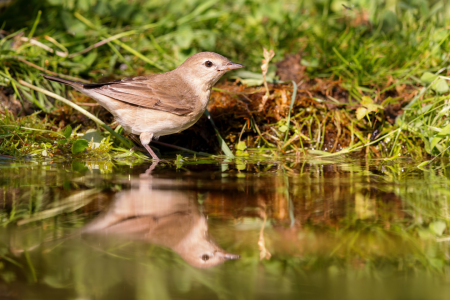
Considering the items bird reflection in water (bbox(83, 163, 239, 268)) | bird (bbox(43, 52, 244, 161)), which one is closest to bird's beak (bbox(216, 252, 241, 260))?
bird reflection in water (bbox(83, 163, 239, 268))

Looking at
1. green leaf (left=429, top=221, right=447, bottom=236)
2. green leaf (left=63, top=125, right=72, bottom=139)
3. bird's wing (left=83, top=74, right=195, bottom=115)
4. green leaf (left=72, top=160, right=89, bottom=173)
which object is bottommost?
green leaf (left=429, top=221, right=447, bottom=236)

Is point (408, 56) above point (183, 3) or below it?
below

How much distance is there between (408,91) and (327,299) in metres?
4.68

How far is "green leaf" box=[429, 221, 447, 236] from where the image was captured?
248cm

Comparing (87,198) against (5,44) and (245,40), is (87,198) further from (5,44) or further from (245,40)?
(245,40)

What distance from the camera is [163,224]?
2.52 meters

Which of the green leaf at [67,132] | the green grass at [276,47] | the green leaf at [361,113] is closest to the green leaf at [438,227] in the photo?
the green grass at [276,47]

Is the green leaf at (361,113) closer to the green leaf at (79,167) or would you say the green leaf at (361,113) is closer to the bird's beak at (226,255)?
the green leaf at (79,167)

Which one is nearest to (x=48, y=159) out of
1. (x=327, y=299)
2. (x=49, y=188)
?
(x=49, y=188)

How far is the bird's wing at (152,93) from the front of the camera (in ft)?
15.9

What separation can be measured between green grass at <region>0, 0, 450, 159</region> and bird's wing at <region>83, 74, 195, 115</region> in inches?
34.8

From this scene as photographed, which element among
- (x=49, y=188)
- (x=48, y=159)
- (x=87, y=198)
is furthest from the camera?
(x=48, y=159)

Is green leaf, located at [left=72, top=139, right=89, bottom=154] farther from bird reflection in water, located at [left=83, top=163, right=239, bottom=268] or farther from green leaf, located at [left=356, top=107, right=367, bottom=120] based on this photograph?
green leaf, located at [left=356, top=107, right=367, bottom=120]

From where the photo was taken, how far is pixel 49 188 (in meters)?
3.27
